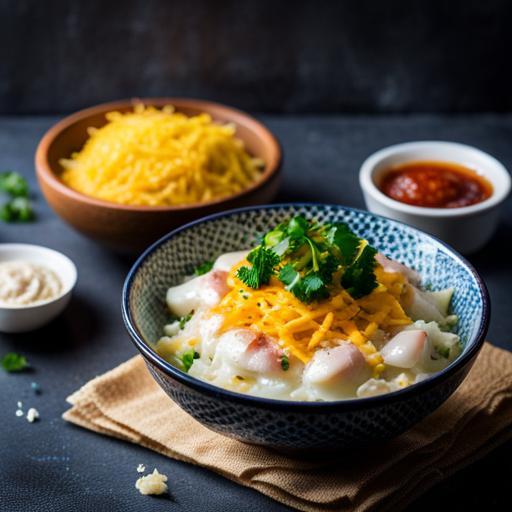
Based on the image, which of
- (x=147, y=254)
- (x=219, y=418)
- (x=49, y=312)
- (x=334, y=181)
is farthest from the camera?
(x=334, y=181)

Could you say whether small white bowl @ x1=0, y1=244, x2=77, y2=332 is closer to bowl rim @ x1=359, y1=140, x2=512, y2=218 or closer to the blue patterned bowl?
the blue patterned bowl

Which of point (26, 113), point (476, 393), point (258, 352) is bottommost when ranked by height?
point (26, 113)

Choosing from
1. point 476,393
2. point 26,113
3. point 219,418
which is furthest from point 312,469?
point 26,113

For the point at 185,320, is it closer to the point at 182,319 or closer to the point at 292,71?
the point at 182,319

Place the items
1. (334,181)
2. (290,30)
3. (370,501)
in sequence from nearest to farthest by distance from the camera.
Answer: (370,501), (334,181), (290,30)

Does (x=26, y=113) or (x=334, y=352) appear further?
(x=26, y=113)

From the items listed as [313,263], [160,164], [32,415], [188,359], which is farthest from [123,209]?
[313,263]

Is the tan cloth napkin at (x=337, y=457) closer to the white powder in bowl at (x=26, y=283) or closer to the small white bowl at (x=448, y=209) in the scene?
the white powder in bowl at (x=26, y=283)

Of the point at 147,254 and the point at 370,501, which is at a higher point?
the point at 147,254

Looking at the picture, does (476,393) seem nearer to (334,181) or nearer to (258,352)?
(258,352)
